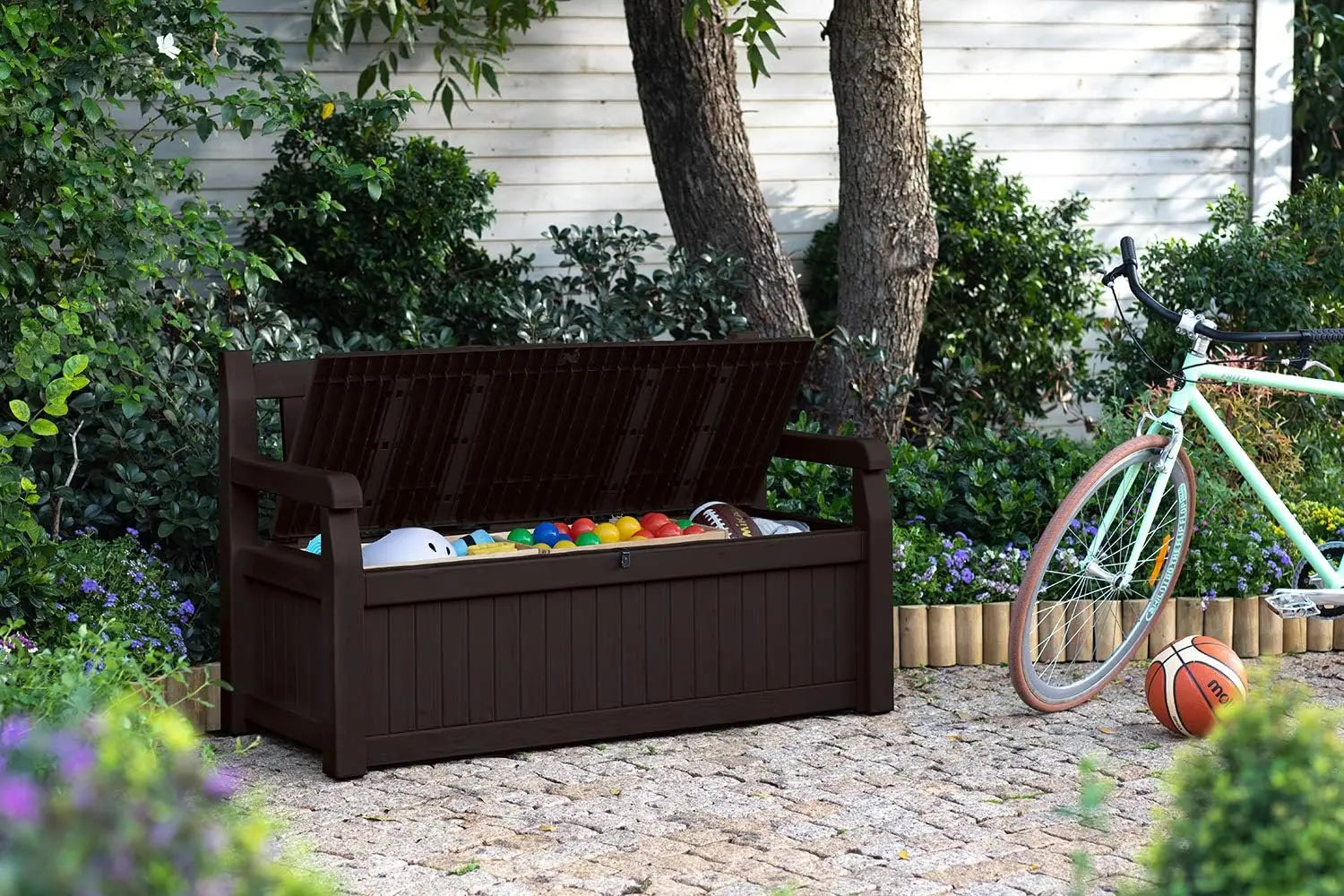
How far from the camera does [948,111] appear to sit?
8.95 metres

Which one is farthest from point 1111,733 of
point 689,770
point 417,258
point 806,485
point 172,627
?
point 417,258

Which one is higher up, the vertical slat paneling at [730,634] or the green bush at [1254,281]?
the green bush at [1254,281]

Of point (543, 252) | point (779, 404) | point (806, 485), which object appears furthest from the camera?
point (543, 252)

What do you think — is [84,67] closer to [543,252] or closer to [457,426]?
[457,426]

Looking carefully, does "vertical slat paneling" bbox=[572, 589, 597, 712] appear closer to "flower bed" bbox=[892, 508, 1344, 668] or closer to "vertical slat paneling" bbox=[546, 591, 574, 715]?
"vertical slat paneling" bbox=[546, 591, 574, 715]

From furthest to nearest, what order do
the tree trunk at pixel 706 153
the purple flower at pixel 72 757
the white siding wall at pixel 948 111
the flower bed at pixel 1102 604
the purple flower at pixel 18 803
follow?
the white siding wall at pixel 948 111 → the tree trunk at pixel 706 153 → the flower bed at pixel 1102 604 → the purple flower at pixel 72 757 → the purple flower at pixel 18 803

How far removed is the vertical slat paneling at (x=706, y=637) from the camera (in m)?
5.12

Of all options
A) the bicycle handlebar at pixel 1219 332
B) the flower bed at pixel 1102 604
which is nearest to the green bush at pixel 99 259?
the flower bed at pixel 1102 604

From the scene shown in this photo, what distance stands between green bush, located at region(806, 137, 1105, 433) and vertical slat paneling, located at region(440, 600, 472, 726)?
153 inches

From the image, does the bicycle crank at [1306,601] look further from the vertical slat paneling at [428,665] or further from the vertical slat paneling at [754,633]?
the vertical slat paneling at [428,665]

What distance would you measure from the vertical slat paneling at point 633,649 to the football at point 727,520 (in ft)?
1.42

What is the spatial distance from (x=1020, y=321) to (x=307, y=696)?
15.4 feet

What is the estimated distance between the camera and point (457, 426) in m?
5.20

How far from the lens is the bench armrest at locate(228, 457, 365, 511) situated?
4.50 m
